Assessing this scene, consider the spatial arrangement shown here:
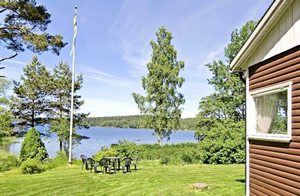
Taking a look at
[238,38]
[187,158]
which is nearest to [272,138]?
[187,158]

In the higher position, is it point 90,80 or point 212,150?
point 90,80

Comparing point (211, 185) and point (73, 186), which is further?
point (73, 186)

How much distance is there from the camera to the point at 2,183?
405 inches

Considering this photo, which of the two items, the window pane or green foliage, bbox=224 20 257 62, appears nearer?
the window pane

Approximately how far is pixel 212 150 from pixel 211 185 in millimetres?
7132

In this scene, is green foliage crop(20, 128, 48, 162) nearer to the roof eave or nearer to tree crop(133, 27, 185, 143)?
tree crop(133, 27, 185, 143)

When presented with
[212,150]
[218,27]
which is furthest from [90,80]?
[212,150]

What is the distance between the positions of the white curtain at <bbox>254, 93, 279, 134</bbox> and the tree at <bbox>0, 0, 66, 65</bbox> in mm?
12131

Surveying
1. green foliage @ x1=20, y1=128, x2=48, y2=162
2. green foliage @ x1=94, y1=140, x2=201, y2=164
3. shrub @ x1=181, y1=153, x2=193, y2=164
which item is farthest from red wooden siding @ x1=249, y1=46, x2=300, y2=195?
green foliage @ x1=20, y1=128, x2=48, y2=162

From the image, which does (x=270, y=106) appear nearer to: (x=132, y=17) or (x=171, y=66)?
(x=132, y=17)

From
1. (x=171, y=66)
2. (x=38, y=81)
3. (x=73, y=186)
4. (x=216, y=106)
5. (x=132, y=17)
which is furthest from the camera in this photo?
(x=38, y=81)

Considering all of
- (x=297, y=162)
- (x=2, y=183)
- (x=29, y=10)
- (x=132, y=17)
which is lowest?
(x=2, y=183)

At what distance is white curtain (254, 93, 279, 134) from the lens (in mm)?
5651

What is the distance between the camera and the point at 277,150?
17.2 ft
